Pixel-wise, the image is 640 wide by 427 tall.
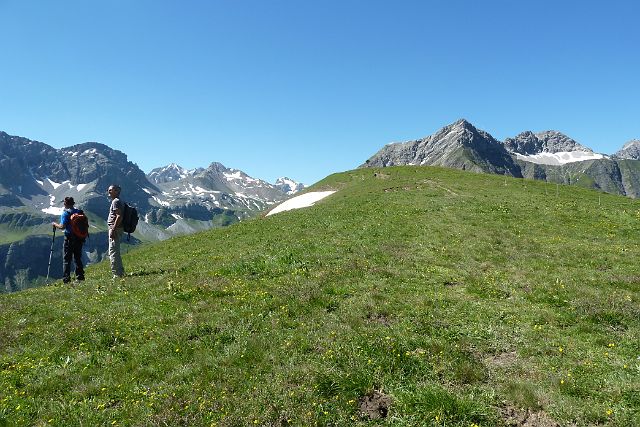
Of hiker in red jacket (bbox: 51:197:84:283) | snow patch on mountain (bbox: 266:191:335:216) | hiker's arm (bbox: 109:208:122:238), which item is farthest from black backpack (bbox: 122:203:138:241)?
snow patch on mountain (bbox: 266:191:335:216)

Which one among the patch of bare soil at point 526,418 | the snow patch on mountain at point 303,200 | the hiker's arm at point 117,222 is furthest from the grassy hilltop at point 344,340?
the snow patch on mountain at point 303,200

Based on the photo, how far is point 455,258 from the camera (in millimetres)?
21781

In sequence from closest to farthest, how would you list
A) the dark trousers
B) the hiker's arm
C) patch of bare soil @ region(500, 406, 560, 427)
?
patch of bare soil @ region(500, 406, 560, 427) < the hiker's arm < the dark trousers

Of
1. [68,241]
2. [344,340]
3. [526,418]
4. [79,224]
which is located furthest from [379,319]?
[68,241]

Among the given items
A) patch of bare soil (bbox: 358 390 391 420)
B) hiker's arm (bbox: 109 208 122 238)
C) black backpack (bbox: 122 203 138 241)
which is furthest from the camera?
black backpack (bbox: 122 203 138 241)

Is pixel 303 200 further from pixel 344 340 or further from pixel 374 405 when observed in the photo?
pixel 374 405

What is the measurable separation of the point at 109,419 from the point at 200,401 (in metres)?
1.84

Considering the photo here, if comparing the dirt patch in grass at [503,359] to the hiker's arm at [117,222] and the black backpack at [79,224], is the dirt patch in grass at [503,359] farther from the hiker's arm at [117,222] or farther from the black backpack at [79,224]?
the black backpack at [79,224]

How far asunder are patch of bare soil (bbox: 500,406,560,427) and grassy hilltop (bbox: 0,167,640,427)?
3 cm

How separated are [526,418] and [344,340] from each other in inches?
193

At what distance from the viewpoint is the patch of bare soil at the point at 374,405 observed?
849 cm

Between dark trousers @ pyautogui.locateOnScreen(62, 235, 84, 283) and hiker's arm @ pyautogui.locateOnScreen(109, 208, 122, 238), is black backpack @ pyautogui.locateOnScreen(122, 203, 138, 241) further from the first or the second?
dark trousers @ pyautogui.locateOnScreen(62, 235, 84, 283)

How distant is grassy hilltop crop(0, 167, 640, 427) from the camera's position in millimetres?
8625

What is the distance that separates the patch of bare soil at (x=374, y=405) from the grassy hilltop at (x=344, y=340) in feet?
0.15
